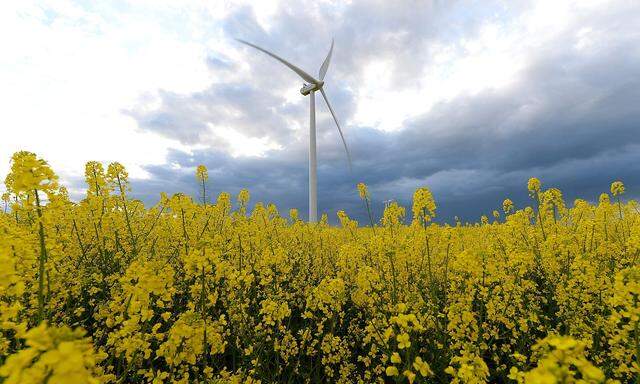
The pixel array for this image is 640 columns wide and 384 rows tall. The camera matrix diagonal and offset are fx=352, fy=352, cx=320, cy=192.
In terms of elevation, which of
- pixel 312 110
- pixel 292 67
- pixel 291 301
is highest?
pixel 292 67

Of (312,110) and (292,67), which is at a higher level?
(292,67)

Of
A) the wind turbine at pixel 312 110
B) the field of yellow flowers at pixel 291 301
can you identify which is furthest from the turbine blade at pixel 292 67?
the field of yellow flowers at pixel 291 301

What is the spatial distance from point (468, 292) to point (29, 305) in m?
6.81

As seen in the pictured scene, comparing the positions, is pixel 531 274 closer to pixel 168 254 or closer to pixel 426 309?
pixel 426 309

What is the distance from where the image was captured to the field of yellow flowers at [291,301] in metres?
3.01

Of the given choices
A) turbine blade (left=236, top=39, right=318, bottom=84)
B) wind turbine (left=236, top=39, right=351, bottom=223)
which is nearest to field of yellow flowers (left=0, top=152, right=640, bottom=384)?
wind turbine (left=236, top=39, right=351, bottom=223)

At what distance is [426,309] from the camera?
229 inches

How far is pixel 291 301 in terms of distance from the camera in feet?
21.8

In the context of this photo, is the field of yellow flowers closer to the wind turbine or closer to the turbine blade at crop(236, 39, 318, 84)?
the wind turbine

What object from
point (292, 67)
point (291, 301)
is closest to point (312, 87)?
point (292, 67)

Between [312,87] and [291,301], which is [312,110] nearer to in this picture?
[312,87]

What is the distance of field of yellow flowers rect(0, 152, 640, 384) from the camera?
301 centimetres

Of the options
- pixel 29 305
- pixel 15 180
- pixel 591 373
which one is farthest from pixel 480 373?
pixel 29 305

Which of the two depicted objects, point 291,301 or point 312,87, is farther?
point 312,87
